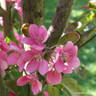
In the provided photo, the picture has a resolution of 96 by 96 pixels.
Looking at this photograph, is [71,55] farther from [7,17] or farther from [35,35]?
[7,17]

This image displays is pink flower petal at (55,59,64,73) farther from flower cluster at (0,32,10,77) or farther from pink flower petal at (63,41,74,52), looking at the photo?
flower cluster at (0,32,10,77)

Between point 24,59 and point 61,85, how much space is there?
20cm

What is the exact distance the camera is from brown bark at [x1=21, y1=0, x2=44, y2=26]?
0.73 m

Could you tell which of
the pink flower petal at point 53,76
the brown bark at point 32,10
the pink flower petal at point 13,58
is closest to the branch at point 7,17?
the brown bark at point 32,10

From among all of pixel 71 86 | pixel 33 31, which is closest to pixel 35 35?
pixel 33 31

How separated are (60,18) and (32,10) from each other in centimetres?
13

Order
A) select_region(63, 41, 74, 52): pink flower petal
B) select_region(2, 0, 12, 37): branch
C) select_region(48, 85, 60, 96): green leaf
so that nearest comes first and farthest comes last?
select_region(63, 41, 74, 52): pink flower petal < select_region(48, 85, 60, 96): green leaf < select_region(2, 0, 12, 37): branch

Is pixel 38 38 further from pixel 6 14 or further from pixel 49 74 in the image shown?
pixel 6 14

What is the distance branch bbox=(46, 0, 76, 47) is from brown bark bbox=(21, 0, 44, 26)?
0.10 meters

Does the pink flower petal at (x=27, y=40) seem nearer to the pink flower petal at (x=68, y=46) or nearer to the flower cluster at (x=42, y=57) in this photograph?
the flower cluster at (x=42, y=57)

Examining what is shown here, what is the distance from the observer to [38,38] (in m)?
0.60

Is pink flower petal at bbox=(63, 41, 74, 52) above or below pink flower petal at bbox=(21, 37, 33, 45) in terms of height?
below

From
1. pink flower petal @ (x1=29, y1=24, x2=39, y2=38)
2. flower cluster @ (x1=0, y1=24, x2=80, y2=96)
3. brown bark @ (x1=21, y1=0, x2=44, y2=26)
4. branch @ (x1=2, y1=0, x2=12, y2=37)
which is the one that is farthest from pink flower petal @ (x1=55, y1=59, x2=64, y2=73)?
branch @ (x1=2, y1=0, x2=12, y2=37)

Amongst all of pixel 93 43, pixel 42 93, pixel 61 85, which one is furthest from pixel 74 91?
pixel 93 43
